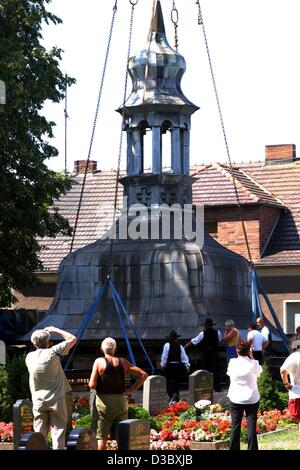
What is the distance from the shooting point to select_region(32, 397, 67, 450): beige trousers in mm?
20047

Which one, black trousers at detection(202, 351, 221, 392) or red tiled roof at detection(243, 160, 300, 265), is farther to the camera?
red tiled roof at detection(243, 160, 300, 265)

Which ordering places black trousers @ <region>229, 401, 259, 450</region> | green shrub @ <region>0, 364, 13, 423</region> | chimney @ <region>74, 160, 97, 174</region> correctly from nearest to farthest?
1. black trousers @ <region>229, 401, 259, 450</region>
2. green shrub @ <region>0, 364, 13, 423</region>
3. chimney @ <region>74, 160, 97, 174</region>

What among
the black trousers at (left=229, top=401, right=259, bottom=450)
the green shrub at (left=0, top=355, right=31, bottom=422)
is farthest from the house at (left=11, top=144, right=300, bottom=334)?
the black trousers at (left=229, top=401, right=259, bottom=450)

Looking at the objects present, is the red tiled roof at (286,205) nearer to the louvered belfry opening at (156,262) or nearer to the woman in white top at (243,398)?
the louvered belfry opening at (156,262)

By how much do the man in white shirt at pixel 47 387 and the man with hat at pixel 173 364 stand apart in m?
10.6

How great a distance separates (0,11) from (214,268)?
8.89m

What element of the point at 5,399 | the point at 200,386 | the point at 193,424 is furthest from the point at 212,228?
the point at 193,424

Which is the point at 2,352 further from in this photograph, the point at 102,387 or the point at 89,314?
the point at 102,387

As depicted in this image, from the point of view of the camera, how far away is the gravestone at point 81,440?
17562 mm

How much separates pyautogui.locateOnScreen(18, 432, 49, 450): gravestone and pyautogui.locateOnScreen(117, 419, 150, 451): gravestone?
0.92 meters

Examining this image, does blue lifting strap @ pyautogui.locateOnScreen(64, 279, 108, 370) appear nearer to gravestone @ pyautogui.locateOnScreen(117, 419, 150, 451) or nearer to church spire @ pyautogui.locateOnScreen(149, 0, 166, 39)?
church spire @ pyautogui.locateOnScreen(149, 0, 166, 39)

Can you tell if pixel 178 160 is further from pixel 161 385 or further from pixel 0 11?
pixel 161 385

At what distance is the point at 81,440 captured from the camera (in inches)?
696

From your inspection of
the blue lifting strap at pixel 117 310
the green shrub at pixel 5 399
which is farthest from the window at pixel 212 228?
the green shrub at pixel 5 399
